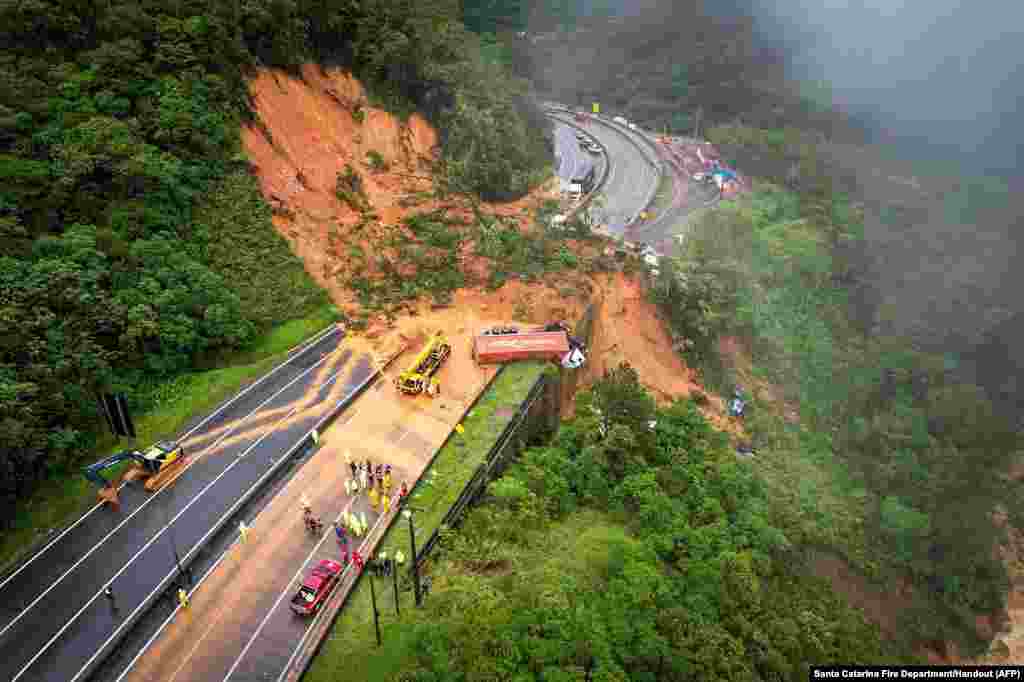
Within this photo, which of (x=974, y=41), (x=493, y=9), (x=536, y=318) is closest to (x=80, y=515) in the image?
(x=536, y=318)

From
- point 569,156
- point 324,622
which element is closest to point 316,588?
point 324,622

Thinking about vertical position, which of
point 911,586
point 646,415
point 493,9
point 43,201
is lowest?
point 911,586

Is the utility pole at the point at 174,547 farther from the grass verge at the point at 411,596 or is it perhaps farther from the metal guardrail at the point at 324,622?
the grass verge at the point at 411,596

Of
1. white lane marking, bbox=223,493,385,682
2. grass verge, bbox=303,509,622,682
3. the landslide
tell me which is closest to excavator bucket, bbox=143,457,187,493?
white lane marking, bbox=223,493,385,682

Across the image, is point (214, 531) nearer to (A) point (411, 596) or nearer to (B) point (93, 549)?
(B) point (93, 549)

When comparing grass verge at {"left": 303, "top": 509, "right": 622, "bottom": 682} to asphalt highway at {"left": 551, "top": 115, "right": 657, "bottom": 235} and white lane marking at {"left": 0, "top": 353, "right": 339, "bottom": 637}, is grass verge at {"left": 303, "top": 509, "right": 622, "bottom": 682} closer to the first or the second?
white lane marking at {"left": 0, "top": 353, "right": 339, "bottom": 637}

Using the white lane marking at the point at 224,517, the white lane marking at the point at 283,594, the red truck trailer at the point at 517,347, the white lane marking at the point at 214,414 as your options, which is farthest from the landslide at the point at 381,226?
the white lane marking at the point at 283,594

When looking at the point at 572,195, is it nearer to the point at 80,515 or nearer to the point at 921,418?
the point at 921,418
